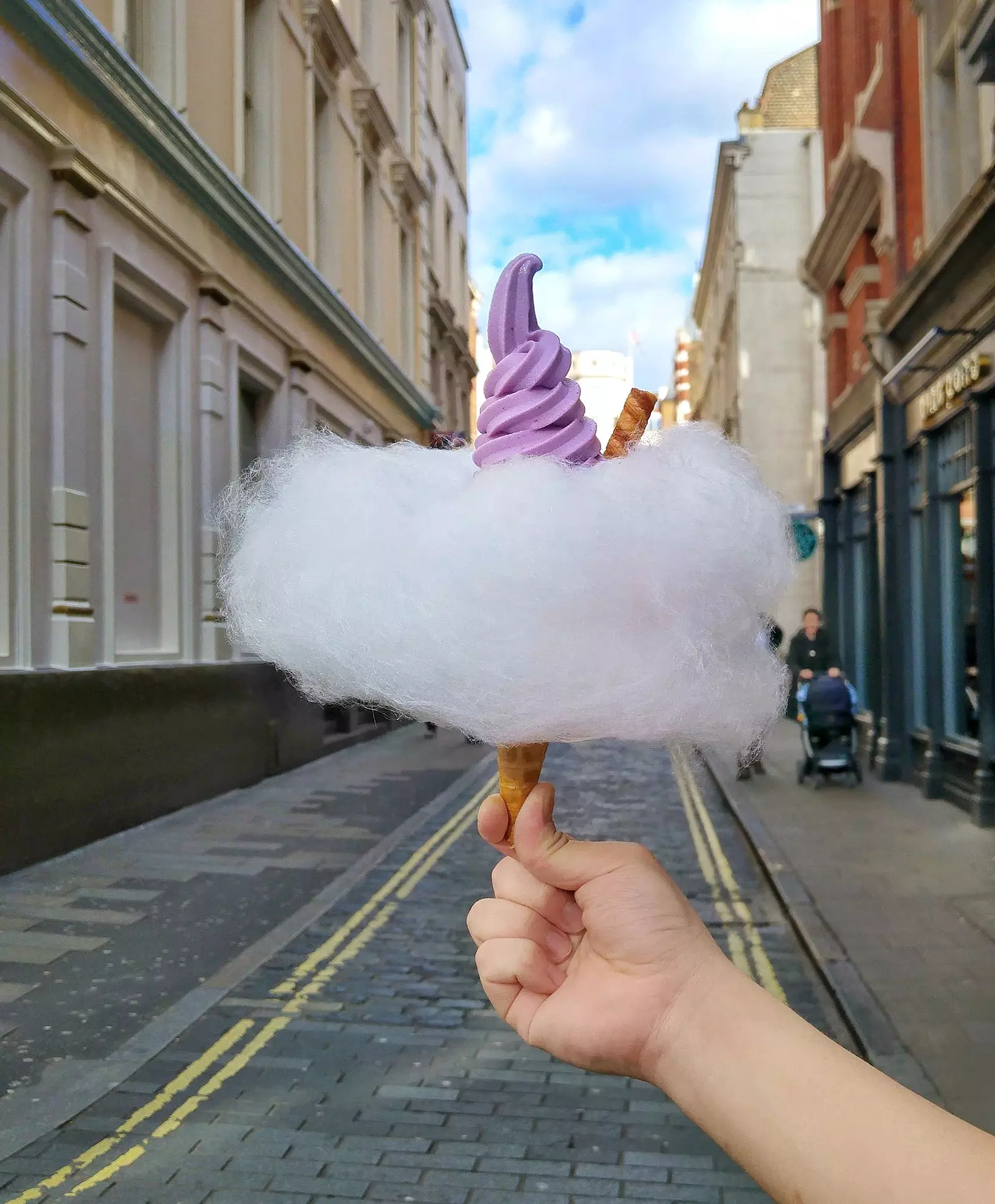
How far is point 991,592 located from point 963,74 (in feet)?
17.2

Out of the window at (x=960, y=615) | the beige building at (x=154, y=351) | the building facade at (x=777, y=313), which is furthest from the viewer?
the building facade at (x=777, y=313)

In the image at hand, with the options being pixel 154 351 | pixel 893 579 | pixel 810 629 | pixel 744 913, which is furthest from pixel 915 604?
pixel 154 351

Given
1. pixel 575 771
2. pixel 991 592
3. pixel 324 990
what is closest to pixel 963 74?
pixel 991 592

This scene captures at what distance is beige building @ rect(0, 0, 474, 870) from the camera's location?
8.69 meters

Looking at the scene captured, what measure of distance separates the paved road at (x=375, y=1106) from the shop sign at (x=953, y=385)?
18.9 feet

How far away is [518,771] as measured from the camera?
1745 mm

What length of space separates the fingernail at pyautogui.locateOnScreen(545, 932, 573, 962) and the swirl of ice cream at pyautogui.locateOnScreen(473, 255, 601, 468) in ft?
2.46

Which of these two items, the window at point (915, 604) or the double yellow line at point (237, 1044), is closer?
the double yellow line at point (237, 1044)

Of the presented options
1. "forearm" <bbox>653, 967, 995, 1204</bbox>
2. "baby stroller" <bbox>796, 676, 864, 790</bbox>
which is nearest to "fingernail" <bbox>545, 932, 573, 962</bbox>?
"forearm" <bbox>653, 967, 995, 1204</bbox>

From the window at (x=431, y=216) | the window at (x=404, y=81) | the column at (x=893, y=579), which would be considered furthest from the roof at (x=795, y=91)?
the column at (x=893, y=579)

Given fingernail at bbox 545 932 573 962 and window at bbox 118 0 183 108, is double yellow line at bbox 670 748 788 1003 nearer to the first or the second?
fingernail at bbox 545 932 573 962

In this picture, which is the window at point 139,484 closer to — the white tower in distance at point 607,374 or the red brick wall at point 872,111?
the red brick wall at point 872,111

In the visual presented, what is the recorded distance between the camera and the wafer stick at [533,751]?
5.71 ft

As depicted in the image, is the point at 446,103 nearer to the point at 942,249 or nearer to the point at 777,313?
the point at 777,313
